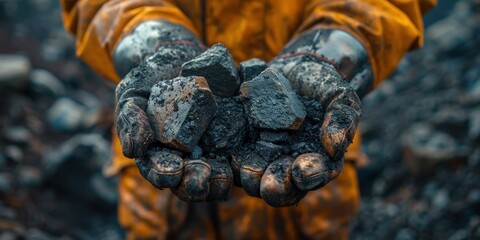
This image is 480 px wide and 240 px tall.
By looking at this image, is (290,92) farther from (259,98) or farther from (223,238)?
(223,238)

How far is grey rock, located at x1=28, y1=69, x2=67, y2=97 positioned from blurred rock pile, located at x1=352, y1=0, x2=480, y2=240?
7.66 feet

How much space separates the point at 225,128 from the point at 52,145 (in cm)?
303

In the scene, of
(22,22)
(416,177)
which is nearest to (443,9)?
(416,177)

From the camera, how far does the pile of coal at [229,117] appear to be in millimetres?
1681

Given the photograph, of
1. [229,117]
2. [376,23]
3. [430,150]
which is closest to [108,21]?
[229,117]

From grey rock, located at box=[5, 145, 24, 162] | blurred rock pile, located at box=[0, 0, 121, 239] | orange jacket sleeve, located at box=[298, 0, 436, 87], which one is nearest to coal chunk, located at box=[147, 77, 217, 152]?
orange jacket sleeve, located at box=[298, 0, 436, 87]

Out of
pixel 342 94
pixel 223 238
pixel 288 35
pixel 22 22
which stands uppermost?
pixel 342 94

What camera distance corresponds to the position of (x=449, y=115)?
3914 mm

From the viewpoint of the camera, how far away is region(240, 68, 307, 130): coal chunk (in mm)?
1722

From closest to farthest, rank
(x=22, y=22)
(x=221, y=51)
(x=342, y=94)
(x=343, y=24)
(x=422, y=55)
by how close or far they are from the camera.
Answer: (x=342, y=94) < (x=221, y=51) < (x=343, y=24) < (x=422, y=55) < (x=22, y=22)

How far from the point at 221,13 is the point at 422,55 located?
3557 millimetres

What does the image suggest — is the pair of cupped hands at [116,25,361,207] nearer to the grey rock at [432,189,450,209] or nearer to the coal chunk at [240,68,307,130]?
the coal chunk at [240,68,307,130]

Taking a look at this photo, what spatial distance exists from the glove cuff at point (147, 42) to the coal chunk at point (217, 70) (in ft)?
0.50

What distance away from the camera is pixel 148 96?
1.76 metres
